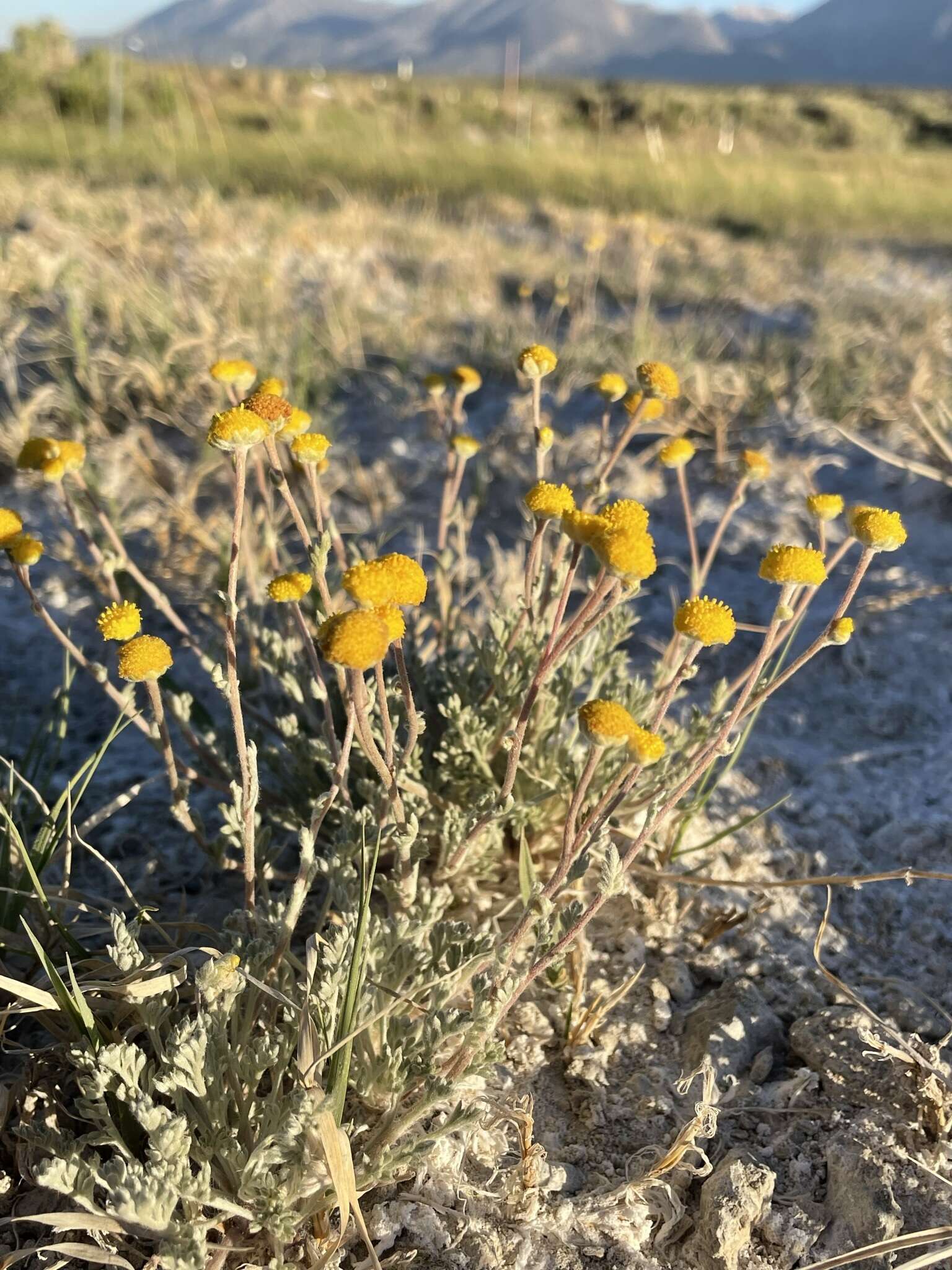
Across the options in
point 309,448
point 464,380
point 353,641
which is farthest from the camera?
point 464,380

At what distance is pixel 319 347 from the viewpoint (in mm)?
4004

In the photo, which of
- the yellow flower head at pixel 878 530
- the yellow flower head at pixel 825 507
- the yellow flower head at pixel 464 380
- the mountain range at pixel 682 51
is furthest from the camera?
the mountain range at pixel 682 51

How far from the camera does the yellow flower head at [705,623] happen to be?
3.82 ft

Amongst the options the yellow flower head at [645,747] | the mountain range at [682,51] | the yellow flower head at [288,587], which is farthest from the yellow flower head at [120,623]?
the mountain range at [682,51]

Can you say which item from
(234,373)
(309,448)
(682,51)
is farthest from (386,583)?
(682,51)

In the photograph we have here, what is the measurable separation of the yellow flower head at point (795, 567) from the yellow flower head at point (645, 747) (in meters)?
0.31

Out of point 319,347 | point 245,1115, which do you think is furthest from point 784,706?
point 319,347

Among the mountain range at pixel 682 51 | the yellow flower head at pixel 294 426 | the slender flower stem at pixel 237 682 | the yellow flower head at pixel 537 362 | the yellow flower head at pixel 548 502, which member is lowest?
the slender flower stem at pixel 237 682

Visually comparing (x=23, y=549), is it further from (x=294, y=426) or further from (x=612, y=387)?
(x=612, y=387)

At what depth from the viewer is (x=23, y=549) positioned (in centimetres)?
141

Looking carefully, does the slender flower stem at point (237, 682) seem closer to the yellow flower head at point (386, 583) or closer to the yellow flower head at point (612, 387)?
the yellow flower head at point (386, 583)

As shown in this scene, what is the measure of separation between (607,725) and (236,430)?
676mm

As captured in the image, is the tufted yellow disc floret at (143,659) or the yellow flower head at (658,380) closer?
the tufted yellow disc floret at (143,659)

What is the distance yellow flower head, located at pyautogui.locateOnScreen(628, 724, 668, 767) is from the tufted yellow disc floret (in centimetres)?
65
